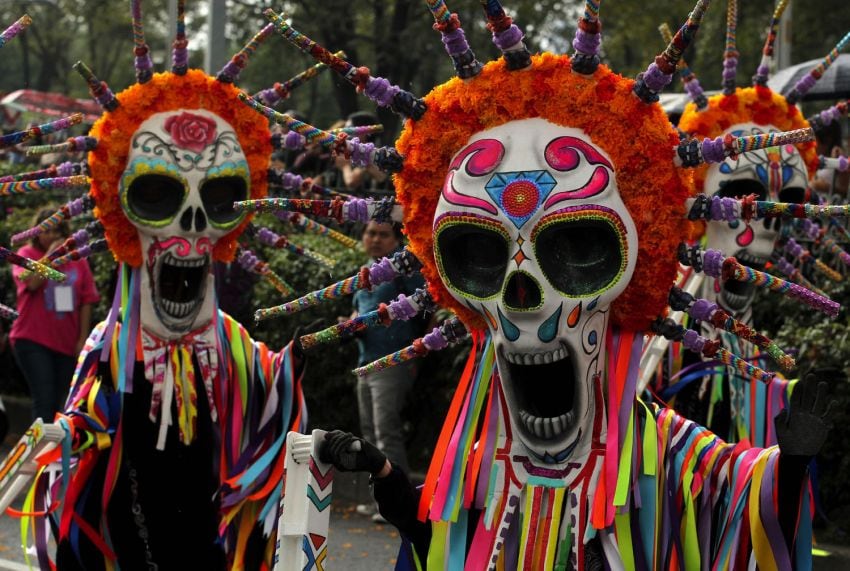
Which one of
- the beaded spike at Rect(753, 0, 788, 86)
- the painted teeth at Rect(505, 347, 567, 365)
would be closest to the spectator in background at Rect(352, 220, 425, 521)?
the beaded spike at Rect(753, 0, 788, 86)

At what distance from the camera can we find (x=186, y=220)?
18.2 feet

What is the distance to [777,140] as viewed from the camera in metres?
3.51

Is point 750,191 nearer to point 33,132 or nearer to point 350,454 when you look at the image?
point 33,132

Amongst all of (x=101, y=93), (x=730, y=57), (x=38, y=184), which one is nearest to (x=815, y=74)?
(x=730, y=57)

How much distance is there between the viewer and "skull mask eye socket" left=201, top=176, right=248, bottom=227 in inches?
223

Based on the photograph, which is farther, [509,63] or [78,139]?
[78,139]

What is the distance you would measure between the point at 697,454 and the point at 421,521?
0.71 meters

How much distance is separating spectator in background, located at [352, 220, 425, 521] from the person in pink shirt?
184 cm

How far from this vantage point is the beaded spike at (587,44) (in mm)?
3551

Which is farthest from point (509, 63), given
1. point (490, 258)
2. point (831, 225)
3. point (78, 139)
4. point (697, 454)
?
point (831, 225)

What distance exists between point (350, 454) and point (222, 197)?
7.94 feet

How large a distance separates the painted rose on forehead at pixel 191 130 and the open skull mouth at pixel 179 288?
434 millimetres

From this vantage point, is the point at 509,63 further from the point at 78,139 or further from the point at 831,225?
the point at 831,225

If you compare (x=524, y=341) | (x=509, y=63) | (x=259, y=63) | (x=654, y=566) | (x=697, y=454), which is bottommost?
(x=654, y=566)
